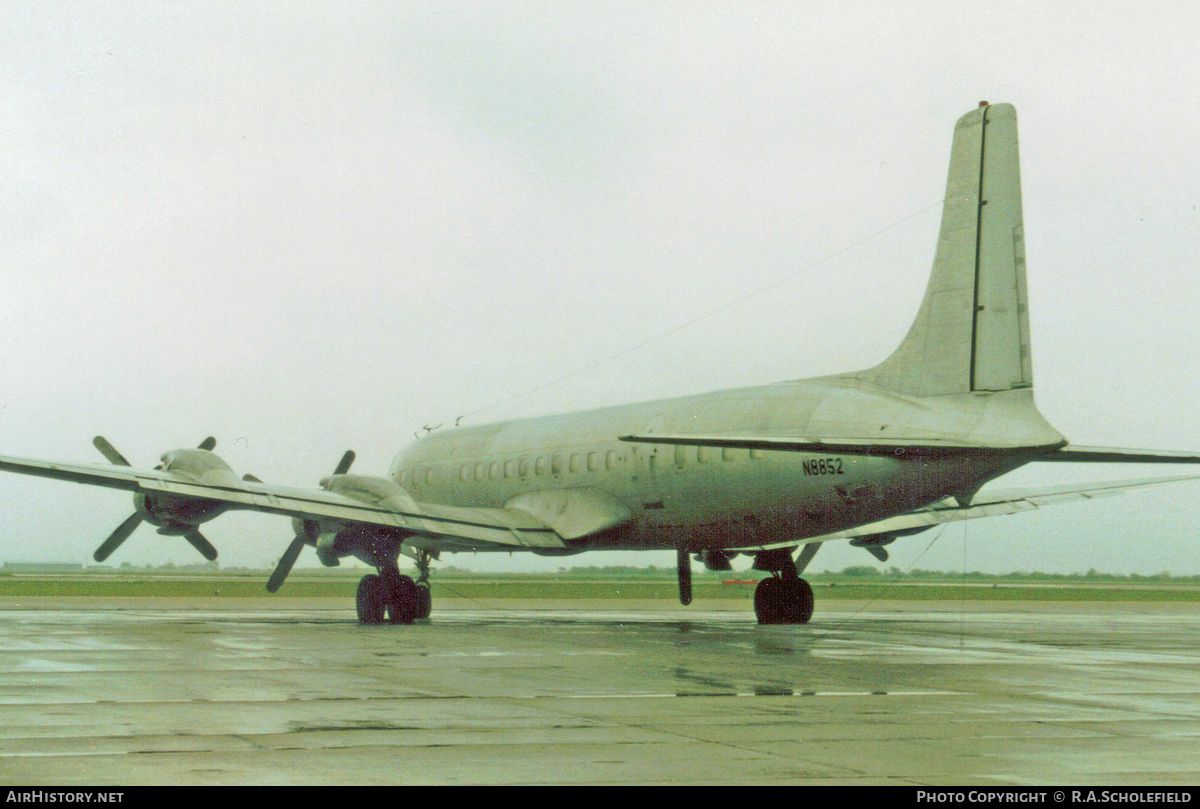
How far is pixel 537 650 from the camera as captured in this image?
1906 cm

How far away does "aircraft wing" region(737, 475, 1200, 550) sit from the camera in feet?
89.9

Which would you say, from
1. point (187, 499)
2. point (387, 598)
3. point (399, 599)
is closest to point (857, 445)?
point (399, 599)

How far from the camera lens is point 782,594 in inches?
1069

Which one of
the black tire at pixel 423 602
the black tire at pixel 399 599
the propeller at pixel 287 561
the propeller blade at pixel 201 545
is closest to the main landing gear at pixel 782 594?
the black tire at pixel 423 602

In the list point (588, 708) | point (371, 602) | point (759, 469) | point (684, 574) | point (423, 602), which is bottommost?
point (423, 602)

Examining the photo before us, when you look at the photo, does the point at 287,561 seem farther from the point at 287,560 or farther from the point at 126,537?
the point at 126,537

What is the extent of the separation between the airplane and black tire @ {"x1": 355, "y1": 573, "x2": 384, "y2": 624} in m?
0.04

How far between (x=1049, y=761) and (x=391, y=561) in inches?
770

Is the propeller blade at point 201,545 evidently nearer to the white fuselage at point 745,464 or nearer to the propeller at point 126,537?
the propeller at point 126,537

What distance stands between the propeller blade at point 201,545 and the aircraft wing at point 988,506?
37.0 ft

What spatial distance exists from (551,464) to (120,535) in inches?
365

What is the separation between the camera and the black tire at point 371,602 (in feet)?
85.8
